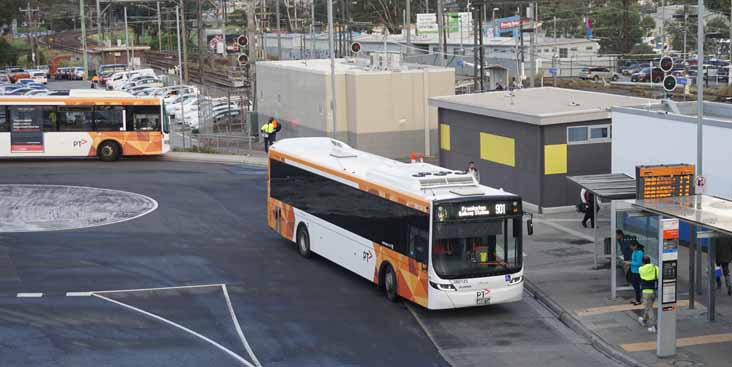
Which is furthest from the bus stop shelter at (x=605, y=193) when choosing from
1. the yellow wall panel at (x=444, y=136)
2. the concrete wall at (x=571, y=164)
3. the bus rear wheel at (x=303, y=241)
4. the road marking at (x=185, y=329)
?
the yellow wall panel at (x=444, y=136)

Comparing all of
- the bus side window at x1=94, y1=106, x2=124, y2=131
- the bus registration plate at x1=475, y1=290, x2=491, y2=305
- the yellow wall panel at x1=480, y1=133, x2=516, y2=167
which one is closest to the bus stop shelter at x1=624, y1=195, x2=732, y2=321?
the bus registration plate at x1=475, y1=290, x2=491, y2=305

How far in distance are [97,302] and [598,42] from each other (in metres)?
74.0

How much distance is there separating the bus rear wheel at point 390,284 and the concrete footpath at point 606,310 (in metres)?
3.02

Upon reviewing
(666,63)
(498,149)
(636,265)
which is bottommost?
(636,265)

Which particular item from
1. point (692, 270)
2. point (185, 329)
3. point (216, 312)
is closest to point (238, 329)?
point (185, 329)

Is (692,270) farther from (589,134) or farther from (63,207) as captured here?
(63,207)

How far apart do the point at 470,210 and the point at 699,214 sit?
4062 mm

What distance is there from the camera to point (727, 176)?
23.6 meters

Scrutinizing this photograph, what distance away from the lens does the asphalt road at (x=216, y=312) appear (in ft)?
56.9

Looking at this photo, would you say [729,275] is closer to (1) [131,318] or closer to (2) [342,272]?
(2) [342,272]

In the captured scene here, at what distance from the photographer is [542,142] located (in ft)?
97.6

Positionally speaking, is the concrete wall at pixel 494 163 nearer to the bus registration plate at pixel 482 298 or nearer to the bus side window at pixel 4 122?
the bus registration plate at pixel 482 298

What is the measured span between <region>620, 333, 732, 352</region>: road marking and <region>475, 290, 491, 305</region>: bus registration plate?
2806 mm

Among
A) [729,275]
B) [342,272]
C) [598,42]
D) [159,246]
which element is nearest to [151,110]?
[159,246]
